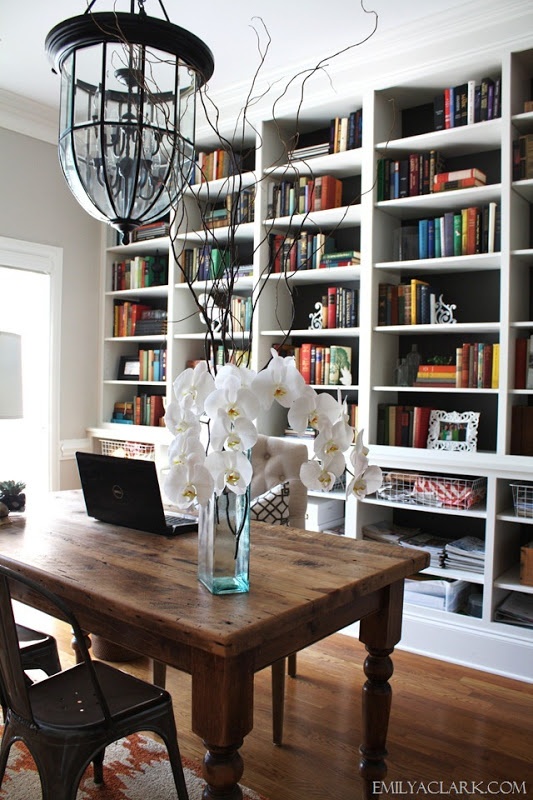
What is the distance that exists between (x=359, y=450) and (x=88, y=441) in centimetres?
362

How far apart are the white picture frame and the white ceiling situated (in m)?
1.86

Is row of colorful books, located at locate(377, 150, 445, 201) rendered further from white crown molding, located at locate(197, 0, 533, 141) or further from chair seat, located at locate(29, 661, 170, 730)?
chair seat, located at locate(29, 661, 170, 730)

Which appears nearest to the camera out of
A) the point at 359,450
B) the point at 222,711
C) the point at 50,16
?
the point at 222,711

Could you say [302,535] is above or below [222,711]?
above

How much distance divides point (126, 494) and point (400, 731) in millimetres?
1339

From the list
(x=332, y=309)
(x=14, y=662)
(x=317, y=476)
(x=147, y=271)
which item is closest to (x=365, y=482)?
(x=317, y=476)

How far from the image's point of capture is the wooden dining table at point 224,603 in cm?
132

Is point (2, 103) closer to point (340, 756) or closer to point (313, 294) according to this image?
point (313, 294)

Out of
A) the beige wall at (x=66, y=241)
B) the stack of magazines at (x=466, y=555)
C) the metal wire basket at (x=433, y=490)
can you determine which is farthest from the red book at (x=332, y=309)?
the beige wall at (x=66, y=241)

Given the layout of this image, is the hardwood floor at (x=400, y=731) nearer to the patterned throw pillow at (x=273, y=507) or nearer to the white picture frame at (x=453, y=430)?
the patterned throw pillow at (x=273, y=507)

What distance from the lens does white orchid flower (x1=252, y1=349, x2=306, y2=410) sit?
4.53ft

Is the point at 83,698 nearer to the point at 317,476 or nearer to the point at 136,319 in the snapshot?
the point at 317,476

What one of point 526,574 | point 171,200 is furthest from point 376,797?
point 171,200

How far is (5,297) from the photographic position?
4324 millimetres
